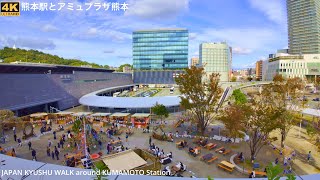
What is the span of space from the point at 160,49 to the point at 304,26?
318 ft

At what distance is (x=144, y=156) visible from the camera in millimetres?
14766

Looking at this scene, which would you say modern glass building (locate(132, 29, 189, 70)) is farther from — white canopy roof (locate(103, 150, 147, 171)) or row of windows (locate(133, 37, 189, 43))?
white canopy roof (locate(103, 150, 147, 171))

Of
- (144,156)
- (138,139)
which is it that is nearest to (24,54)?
(138,139)

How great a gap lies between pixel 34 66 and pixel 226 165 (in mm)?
38523

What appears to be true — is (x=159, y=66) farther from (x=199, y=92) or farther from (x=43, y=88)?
(x=199, y=92)

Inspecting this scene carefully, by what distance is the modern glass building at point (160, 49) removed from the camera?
99.4 meters

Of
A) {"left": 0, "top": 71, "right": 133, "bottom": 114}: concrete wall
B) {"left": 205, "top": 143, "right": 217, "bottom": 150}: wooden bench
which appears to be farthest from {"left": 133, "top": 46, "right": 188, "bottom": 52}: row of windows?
{"left": 205, "top": 143, "right": 217, "bottom": 150}: wooden bench

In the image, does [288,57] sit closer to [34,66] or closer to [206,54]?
[206,54]

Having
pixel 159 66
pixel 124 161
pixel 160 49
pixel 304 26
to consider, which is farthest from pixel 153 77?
pixel 304 26

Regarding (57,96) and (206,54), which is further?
(206,54)

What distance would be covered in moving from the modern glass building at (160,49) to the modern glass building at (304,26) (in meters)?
85.8

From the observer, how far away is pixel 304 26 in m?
139

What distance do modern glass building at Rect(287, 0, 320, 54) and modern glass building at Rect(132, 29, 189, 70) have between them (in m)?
85.8

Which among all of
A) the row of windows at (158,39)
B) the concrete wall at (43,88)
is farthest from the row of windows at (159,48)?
the concrete wall at (43,88)
